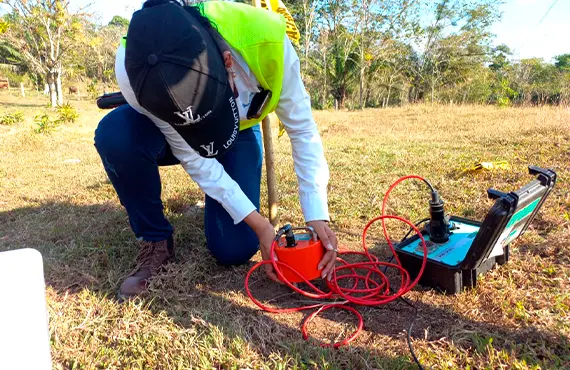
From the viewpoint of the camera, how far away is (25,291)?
0.62 metres

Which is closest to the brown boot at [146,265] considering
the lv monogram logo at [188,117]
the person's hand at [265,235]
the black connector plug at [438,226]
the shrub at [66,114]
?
the person's hand at [265,235]

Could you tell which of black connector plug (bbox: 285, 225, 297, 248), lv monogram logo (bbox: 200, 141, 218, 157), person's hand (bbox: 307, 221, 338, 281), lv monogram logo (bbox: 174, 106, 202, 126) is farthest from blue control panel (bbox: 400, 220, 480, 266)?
lv monogram logo (bbox: 174, 106, 202, 126)

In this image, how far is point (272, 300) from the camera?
1.59 meters

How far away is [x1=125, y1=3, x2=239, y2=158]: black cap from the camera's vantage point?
102 cm

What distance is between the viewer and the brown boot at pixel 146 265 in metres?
1.60

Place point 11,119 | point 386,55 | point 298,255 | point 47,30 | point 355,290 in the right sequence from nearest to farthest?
point 298,255 → point 355,290 → point 11,119 → point 47,30 → point 386,55

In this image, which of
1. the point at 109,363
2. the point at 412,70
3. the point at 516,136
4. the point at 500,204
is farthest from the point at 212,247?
the point at 412,70

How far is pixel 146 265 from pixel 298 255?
73cm

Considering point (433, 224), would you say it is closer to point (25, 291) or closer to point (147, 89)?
point (147, 89)

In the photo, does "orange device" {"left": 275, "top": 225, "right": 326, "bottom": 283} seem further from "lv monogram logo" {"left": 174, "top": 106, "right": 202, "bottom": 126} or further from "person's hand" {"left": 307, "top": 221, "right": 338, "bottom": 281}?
"lv monogram logo" {"left": 174, "top": 106, "right": 202, "bottom": 126}

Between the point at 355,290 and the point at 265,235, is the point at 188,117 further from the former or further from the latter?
the point at 355,290

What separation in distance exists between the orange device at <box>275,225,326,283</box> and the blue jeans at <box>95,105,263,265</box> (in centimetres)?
40

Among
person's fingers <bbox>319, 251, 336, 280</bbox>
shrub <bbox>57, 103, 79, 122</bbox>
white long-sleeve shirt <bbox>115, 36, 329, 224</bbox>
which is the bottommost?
shrub <bbox>57, 103, 79, 122</bbox>

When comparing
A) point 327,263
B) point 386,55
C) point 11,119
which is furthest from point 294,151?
point 386,55
